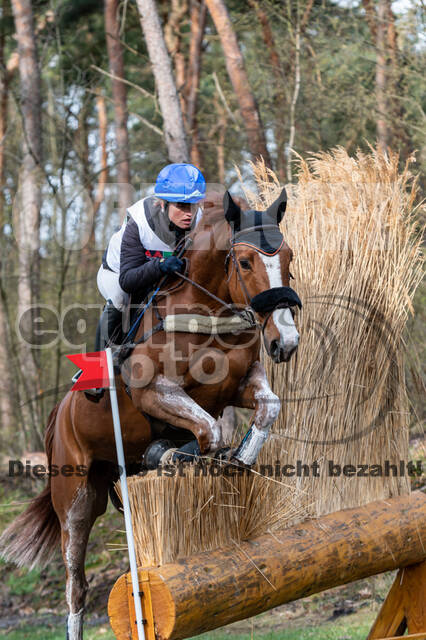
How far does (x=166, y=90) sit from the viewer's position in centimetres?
801

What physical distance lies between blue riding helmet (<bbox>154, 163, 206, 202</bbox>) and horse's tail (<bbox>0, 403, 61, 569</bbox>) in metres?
1.75

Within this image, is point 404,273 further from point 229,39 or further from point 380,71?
point 229,39

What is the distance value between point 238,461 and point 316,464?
689 mm

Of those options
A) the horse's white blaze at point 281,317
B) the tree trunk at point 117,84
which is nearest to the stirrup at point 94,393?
the horse's white blaze at point 281,317

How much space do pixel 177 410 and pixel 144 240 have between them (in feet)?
2.88

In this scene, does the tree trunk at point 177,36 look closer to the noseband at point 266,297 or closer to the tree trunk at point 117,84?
the tree trunk at point 117,84

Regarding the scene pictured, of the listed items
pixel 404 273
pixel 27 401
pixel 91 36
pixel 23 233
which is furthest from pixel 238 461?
pixel 91 36

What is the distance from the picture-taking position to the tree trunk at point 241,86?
8.92 m

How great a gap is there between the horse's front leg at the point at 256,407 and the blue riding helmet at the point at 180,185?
0.86 metres

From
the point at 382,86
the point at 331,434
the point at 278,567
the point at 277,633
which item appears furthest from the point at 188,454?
the point at 382,86

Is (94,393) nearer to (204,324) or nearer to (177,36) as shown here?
(204,324)

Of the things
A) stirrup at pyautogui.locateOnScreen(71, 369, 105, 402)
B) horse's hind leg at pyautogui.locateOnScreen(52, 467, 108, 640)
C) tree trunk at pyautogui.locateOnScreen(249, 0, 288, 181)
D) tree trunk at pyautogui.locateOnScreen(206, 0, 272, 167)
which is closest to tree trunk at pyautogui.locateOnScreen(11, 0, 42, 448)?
tree trunk at pyautogui.locateOnScreen(206, 0, 272, 167)

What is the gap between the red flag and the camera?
3.62m

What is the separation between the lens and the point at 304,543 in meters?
3.42
